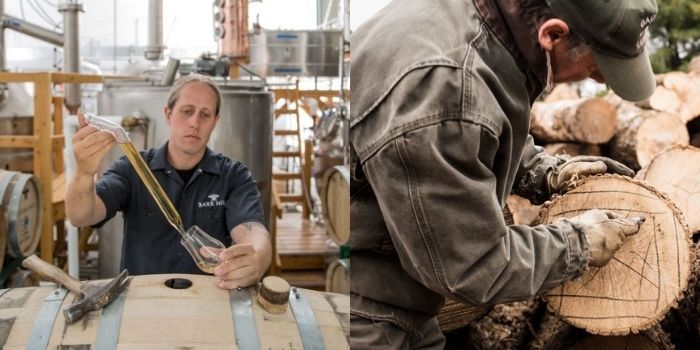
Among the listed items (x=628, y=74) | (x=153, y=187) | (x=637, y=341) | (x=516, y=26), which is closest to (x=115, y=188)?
(x=153, y=187)

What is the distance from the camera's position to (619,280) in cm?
159

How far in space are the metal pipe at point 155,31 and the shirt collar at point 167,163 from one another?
0.11 meters

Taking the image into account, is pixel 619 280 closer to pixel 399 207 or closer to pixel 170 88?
pixel 399 207

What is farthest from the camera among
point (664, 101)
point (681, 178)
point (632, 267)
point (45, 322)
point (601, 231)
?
point (664, 101)

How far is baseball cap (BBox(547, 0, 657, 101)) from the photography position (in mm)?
1013

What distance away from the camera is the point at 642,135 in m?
2.59

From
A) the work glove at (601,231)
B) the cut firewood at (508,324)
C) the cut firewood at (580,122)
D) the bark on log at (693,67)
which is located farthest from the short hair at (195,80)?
the bark on log at (693,67)

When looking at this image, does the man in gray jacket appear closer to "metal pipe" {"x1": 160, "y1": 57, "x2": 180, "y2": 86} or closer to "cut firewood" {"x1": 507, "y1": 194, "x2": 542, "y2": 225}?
"metal pipe" {"x1": 160, "y1": 57, "x2": 180, "y2": 86}

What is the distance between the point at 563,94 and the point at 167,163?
2351 millimetres

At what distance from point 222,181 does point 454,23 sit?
37cm

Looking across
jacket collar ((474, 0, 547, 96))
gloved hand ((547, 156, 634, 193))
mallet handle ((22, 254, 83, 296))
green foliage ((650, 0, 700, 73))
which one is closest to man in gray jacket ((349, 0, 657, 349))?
jacket collar ((474, 0, 547, 96))

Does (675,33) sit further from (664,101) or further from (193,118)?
(193,118)

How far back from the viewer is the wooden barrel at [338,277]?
973 millimetres

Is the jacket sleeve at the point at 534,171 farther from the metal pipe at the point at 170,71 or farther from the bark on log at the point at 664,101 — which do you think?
the bark on log at the point at 664,101
